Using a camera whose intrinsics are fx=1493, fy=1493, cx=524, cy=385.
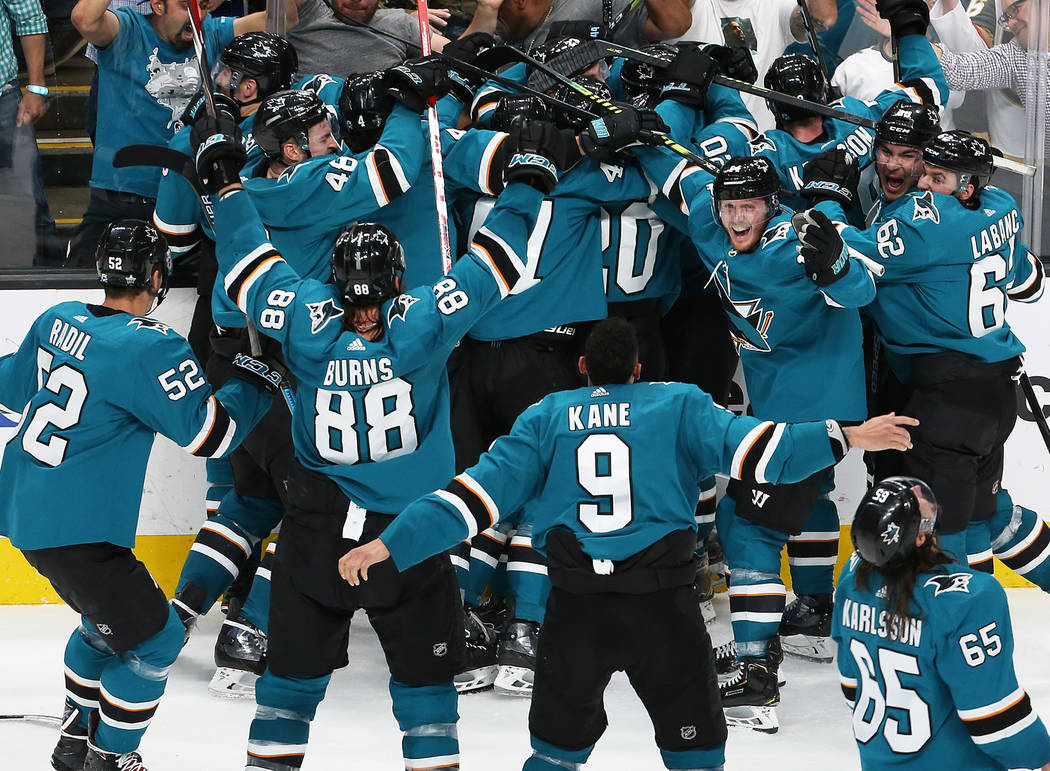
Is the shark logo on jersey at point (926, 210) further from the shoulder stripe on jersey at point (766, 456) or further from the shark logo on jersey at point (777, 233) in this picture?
the shoulder stripe on jersey at point (766, 456)

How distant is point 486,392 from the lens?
179 inches

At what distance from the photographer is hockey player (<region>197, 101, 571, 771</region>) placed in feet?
11.2

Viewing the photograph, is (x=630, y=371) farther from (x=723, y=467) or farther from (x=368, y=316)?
(x=368, y=316)

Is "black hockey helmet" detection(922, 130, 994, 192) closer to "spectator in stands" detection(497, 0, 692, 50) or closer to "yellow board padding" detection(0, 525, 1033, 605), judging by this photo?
"spectator in stands" detection(497, 0, 692, 50)

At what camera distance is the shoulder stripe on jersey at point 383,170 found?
4293 mm

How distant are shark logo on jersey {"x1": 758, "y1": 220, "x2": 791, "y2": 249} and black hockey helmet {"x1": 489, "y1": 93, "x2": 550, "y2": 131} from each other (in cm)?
81

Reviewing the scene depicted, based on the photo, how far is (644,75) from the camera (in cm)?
471

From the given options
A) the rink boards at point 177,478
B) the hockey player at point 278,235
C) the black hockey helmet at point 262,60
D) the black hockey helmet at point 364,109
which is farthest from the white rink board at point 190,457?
the black hockey helmet at point 364,109

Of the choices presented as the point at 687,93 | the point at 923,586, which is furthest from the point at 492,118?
the point at 923,586

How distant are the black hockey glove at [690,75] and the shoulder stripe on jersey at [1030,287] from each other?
1106mm

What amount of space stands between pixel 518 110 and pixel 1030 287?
166 centimetres

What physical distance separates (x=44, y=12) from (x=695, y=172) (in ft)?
8.18

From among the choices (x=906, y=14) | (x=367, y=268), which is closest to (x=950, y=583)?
(x=367, y=268)

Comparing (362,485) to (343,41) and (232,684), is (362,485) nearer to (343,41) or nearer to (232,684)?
(232,684)
